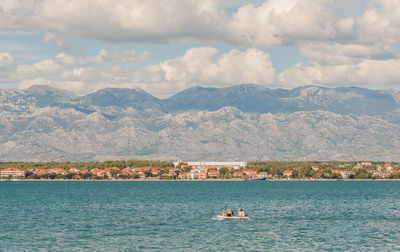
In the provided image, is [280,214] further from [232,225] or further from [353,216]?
[232,225]

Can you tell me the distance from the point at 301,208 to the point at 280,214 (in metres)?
18.1

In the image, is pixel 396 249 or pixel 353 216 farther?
pixel 353 216

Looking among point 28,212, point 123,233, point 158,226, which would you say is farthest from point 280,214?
point 28,212

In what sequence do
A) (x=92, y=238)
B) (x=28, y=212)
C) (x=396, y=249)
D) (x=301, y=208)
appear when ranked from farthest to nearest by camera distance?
1. (x=301, y=208)
2. (x=28, y=212)
3. (x=92, y=238)
4. (x=396, y=249)

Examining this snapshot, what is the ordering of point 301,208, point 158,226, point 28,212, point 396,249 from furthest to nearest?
point 301,208, point 28,212, point 158,226, point 396,249

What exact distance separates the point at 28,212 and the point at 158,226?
40736mm

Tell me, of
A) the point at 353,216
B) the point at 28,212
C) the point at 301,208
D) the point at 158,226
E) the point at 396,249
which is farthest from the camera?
the point at 301,208

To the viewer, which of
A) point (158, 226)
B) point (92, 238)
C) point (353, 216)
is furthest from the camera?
Answer: point (353, 216)

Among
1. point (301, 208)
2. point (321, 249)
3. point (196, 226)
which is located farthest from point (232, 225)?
point (301, 208)

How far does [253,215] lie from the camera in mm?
122062

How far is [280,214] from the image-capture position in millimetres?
123938

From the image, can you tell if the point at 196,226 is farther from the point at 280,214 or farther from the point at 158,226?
the point at 280,214

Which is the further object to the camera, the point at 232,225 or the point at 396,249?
the point at 232,225

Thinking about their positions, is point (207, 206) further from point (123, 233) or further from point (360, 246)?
point (360, 246)
